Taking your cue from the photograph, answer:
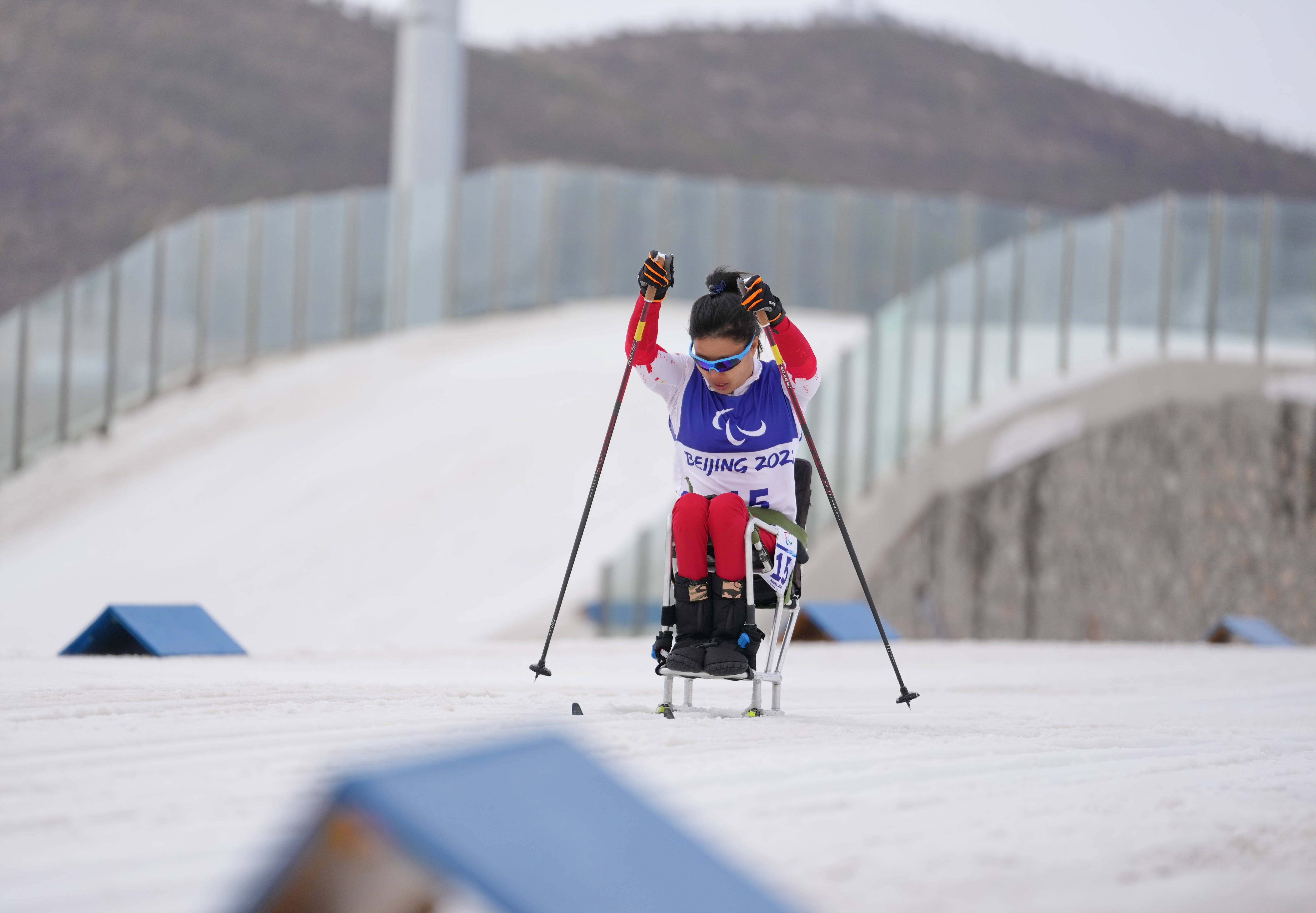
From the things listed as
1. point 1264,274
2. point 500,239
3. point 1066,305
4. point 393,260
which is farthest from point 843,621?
point 393,260

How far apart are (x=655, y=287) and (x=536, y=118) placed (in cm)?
6921

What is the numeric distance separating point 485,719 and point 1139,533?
585 inches

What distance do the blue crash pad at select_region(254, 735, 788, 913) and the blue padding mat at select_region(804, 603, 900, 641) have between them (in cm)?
753

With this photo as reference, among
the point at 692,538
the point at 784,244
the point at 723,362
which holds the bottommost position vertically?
the point at 692,538

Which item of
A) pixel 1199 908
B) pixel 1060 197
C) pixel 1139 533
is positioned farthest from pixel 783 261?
pixel 1060 197

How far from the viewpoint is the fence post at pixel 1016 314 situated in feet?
50.0

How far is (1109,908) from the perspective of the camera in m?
2.22

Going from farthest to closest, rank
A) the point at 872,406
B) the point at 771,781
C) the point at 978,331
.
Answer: the point at 978,331, the point at 872,406, the point at 771,781

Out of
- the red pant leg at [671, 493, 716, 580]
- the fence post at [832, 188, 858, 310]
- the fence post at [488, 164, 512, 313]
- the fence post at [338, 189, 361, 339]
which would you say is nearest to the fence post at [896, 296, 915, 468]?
the fence post at [832, 188, 858, 310]

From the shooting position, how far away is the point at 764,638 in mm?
4598

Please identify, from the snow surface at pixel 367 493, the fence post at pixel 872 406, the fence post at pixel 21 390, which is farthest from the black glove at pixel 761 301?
the fence post at pixel 21 390

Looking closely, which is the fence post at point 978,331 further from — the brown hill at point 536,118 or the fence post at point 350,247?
the brown hill at point 536,118

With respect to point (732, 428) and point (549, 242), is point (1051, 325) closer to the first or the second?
point (549, 242)

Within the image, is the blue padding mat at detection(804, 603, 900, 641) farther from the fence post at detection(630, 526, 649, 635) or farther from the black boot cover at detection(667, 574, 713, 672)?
the black boot cover at detection(667, 574, 713, 672)
